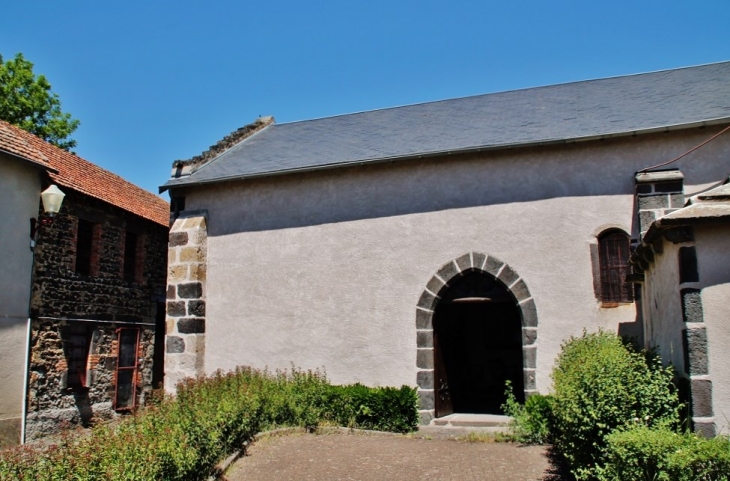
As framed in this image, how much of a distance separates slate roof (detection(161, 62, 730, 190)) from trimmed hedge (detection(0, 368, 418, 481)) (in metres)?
4.11

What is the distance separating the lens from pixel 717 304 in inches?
212

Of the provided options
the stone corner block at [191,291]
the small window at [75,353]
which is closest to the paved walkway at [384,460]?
the stone corner block at [191,291]

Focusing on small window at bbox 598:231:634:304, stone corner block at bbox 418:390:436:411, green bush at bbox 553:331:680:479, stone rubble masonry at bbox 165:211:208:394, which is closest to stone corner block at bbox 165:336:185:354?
stone rubble masonry at bbox 165:211:208:394

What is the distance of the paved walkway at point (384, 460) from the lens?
729cm

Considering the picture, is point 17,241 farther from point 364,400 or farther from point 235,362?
point 364,400

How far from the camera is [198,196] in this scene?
13.0m

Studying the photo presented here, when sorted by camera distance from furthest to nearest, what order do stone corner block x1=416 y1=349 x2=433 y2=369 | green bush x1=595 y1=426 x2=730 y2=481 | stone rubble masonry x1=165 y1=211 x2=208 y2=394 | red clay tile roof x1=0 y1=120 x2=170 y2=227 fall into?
stone rubble masonry x1=165 y1=211 x2=208 y2=394, red clay tile roof x1=0 y1=120 x2=170 y2=227, stone corner block x1=416 y1=349 x2=433 y2=369, green bush x1=595 y1=426 x2=730 y2=481

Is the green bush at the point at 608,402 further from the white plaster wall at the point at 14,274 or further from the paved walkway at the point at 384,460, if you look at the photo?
the white plaster wall at the point at 14,274

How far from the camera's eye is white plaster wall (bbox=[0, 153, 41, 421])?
11.2 metres

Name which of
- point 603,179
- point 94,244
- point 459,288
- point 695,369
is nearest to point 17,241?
point 94,244

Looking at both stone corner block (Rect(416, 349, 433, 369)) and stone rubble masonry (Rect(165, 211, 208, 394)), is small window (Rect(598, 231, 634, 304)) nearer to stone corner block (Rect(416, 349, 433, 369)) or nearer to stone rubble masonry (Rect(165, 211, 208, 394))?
stone corner block (Rect(416, 349, 433, 369))

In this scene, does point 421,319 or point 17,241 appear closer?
point 421,319

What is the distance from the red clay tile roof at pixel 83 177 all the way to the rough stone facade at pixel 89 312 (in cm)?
25

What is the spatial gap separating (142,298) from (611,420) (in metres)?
13.0
